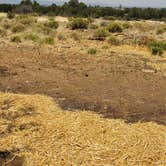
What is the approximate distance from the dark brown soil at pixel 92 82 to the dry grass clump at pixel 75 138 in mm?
571

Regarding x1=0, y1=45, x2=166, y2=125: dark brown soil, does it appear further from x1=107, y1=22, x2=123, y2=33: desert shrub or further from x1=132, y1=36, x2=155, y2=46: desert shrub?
x1=107, y1=22, x2=123, y2=33: desert shrub

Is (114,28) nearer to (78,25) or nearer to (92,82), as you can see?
(78,25)

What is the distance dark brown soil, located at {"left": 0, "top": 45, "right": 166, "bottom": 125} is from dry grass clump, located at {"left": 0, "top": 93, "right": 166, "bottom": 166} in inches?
22.5

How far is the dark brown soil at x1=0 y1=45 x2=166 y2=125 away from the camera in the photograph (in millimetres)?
8492

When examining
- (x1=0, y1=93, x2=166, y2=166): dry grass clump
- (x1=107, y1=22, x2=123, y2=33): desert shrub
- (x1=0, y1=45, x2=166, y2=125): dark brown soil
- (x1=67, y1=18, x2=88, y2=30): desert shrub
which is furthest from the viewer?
(x1=67, y1=18, x2=88, y2=30): desert shrub

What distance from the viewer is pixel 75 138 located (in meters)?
6.79

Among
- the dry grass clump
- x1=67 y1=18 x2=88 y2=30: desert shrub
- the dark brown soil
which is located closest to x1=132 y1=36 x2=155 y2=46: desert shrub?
the dark brown soil

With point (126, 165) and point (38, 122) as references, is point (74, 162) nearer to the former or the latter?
point (126, 165)

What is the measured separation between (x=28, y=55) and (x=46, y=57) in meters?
0.66

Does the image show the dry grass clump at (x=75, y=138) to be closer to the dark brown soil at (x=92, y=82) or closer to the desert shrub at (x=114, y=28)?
the dark brown soil at (x=92, y=82)

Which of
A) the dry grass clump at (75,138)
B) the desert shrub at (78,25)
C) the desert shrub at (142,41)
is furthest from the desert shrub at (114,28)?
the dry grass clump at (75,138)

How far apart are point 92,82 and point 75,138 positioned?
13.1 feet

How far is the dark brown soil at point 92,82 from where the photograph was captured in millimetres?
8492

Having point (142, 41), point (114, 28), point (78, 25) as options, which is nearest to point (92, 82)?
point (142, 41)
